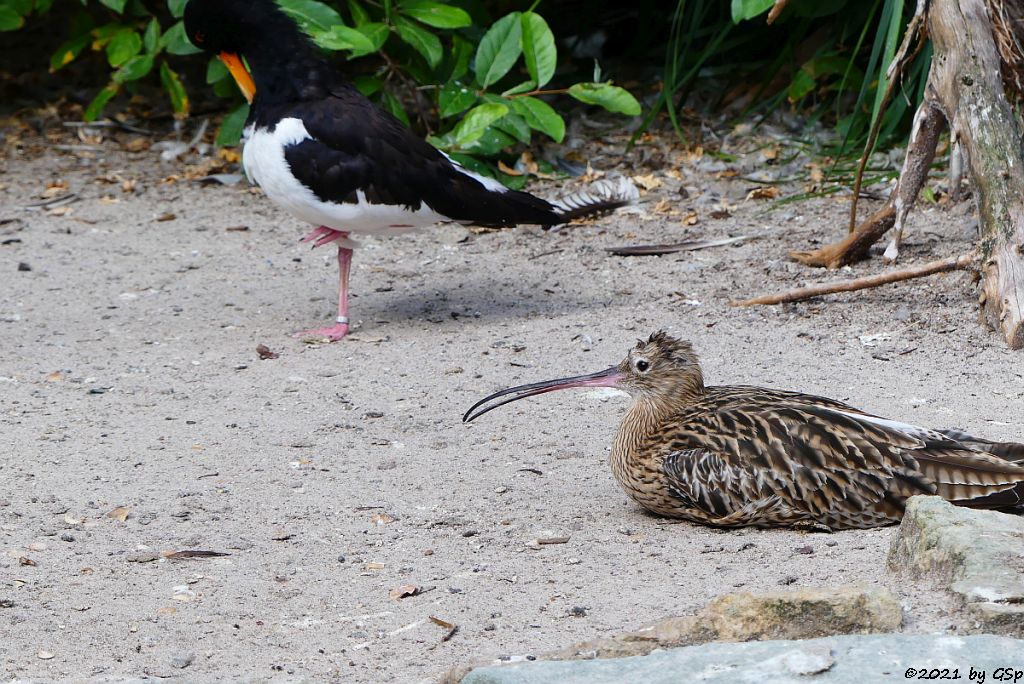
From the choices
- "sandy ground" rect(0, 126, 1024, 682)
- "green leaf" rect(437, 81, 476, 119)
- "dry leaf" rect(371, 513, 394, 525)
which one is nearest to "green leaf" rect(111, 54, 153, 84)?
"sandy ground" rect(0, 126, 1024, 682)

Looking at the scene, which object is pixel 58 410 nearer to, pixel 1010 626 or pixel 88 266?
pixel 88 266

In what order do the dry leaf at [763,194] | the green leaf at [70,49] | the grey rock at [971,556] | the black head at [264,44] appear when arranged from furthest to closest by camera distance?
the green leaf at [70,49] < the dry leaf at [763,194] < the black head at [264,44] < the grey rock at [971,556]

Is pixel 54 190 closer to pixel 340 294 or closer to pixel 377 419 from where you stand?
pixel 340 294

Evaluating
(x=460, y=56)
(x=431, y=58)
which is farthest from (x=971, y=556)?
(x=460, y=56)

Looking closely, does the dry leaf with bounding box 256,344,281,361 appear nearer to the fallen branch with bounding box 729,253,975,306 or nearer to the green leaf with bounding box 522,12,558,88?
the fallen branch with bounding box 729,253,975,306

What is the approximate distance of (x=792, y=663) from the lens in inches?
112

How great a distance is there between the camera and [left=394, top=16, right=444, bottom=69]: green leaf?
834cm

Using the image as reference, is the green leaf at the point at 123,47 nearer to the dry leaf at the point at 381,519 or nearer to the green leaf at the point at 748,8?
the green leaf at the point at 748,8

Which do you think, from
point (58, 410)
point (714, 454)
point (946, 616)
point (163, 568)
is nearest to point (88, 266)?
point (58, 410)

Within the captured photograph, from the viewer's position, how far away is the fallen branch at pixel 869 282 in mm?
6270

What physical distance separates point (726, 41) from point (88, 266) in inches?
193

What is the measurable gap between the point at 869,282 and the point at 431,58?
3235mm

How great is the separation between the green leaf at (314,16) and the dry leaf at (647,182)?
7.51 feet

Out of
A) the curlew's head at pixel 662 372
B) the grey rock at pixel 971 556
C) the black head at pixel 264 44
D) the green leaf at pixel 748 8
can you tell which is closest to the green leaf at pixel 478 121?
the black head at pixel 264 44
